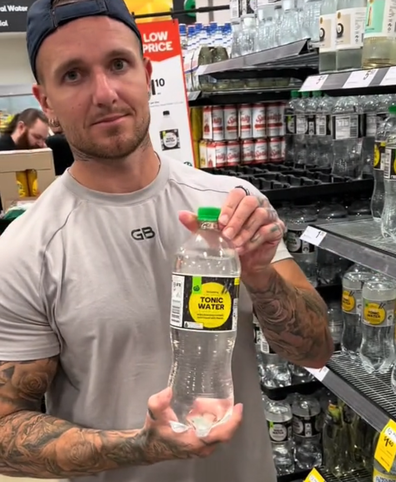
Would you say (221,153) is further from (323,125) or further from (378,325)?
(378,325)

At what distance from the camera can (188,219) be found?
109 cm

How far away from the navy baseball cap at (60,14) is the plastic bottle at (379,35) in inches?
30.3

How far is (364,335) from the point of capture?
7.44 ft

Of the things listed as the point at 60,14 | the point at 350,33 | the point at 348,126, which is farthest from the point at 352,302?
the point at 60,14

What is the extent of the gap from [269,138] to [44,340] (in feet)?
8.00

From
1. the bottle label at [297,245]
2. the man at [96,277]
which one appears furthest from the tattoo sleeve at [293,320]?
the bottle label at [297,245]

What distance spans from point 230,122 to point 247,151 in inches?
7.8

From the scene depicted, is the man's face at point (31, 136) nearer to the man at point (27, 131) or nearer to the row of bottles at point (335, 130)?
the man at point (27, 131)

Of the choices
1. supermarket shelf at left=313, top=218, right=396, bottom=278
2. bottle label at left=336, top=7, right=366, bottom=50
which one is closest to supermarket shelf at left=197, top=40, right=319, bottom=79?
bottle label at left=336, top=7, right=366, bottom=50

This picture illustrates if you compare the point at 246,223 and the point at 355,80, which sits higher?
the point at 355,80

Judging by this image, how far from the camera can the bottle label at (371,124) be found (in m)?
2.57

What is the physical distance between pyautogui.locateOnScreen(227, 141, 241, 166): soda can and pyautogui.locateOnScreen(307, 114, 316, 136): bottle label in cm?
50

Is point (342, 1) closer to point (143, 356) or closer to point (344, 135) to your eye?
point (344, 135)

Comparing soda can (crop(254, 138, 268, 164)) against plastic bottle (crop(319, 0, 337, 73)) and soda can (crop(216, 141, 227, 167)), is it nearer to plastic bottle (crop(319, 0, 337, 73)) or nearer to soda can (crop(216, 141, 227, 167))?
soda can (crop(216, 141, 227, 167))
